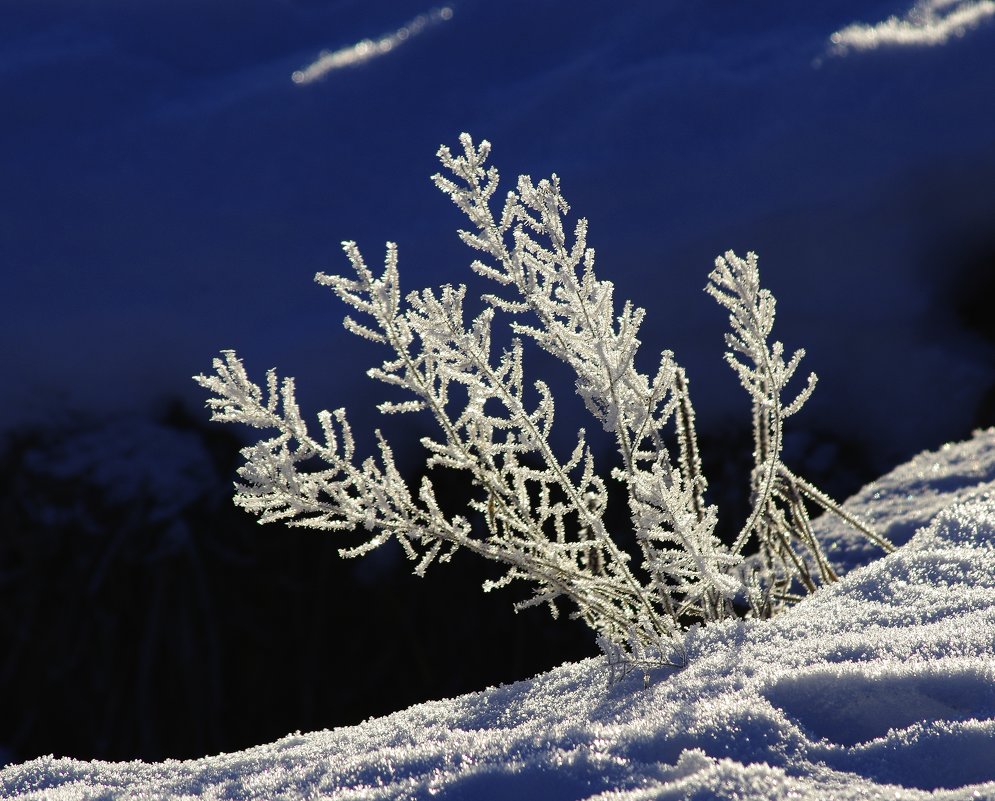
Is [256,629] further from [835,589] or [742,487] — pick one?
[835,589]

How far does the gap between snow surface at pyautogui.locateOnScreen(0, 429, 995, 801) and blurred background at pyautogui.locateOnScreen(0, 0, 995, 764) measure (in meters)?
1.74

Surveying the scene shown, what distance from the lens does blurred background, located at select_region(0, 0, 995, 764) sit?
3428 mm

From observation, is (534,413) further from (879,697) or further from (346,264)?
(346,264)

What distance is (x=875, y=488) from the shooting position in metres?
3.03

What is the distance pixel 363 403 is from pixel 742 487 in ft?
4.35

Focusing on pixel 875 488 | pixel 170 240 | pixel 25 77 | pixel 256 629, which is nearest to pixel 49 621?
pixel 256 629

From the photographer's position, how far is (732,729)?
1228 mm

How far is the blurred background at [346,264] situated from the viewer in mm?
3428

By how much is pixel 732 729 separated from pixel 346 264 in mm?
3114

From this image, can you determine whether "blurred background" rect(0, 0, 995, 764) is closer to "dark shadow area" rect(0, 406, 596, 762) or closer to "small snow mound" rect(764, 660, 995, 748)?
"dark shadow area" rect(0, 406, 596, 762)

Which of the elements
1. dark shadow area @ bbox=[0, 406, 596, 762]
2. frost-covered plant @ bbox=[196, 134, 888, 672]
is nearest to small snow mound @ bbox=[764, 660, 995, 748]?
frost-covered plant @ bbox=[196, 134, 888, 672]

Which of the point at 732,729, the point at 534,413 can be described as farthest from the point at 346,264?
the point at 732,729

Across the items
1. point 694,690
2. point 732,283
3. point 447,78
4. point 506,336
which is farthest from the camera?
point 447,78

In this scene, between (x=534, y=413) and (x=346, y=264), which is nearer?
(x=534, y=413)
